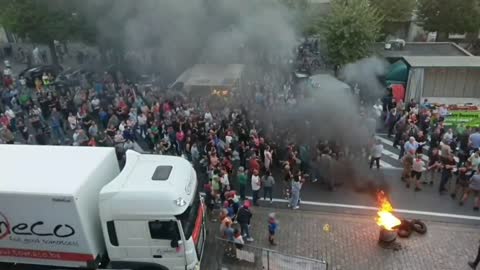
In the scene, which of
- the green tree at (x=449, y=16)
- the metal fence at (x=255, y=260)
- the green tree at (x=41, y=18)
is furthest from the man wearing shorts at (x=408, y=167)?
the green tree at (x=41, y=18)

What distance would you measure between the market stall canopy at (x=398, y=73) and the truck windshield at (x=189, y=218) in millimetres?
11934

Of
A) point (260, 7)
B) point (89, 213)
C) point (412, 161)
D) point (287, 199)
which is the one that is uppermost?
point (260, 7)

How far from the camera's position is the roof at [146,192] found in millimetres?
7133

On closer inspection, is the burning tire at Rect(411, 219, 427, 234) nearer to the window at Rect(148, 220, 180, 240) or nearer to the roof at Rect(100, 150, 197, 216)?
the roof at Rect(100, 150, 197, 216)

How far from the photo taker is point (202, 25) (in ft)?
64.3

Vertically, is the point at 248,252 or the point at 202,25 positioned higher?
the point at 202,25

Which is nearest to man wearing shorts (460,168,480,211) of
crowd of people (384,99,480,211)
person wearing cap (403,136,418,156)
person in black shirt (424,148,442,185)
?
crowd of people (384,99,480,211)

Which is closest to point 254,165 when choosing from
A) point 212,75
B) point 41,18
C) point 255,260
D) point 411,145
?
point 255,260

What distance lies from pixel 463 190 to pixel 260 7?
36.8 ft

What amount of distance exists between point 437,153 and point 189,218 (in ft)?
23.8

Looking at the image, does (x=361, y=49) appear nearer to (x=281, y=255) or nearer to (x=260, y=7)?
(x=260, y=7)

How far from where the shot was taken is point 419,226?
9.41 metres

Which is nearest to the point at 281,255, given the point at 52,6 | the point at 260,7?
the point at 260,7

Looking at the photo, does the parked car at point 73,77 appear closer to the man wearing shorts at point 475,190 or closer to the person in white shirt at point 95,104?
the person in white shirt at point 95,104
